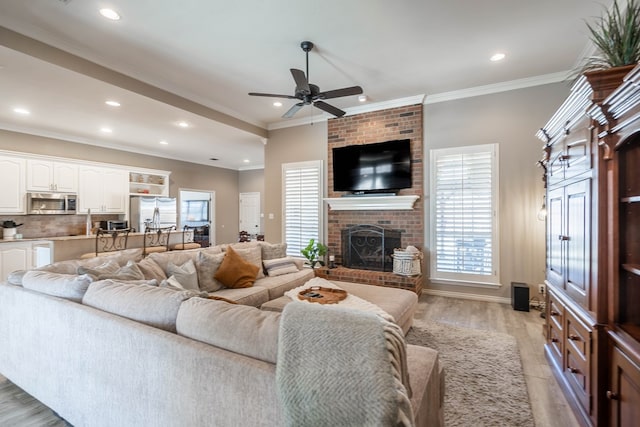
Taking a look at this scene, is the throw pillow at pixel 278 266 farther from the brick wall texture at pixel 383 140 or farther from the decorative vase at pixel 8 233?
the decorative vase at pixel 8 233

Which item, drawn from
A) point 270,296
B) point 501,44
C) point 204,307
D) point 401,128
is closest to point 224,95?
point 401,128

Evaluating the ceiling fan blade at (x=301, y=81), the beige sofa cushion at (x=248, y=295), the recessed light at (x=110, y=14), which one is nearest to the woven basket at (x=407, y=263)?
the beige sofa cushion at (x=248, y=295)

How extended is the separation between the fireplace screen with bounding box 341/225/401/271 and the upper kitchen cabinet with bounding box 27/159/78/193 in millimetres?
5536

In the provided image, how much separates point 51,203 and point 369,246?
6.11m

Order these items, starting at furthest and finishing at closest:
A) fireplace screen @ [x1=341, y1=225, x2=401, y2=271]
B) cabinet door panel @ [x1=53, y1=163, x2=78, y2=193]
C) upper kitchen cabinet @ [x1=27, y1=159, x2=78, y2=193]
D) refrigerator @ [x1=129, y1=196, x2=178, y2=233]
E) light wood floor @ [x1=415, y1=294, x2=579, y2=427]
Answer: refrigerator @ [x1=129, y1=196, x2=178, y2=233]
cabinet door panel @ [x1=53, y1=163, x2=78, y2=193]
upper kitchen cabinet @ [x1=27, y1=159, x2=78, y2=193]
fireplace screen @ [x1=341, y1=225, x2=401, y2=271]
light wood floor @ [x1=415, y1=294, x2=579, y2=427]

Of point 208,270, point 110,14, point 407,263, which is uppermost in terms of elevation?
point 110,14

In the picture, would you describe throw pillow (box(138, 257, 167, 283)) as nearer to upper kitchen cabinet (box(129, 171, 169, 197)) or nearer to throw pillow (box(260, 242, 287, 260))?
throw pillow (box(260, 242, 287, 260))

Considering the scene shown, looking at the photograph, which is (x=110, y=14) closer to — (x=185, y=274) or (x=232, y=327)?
(x=185, y=274)

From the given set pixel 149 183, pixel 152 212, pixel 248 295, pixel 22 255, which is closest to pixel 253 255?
pixel 248 295

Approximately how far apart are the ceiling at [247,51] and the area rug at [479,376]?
309 centimetres

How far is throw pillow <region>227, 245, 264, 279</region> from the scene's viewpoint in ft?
11.9

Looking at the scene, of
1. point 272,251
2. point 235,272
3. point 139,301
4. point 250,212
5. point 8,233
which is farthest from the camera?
point 250,212

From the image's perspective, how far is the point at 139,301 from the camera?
1510 mm

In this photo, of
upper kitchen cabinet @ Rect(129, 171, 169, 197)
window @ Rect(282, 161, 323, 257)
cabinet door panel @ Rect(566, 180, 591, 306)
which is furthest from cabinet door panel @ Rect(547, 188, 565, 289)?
upper kitchen cabinet @ Rect(129, 171, 169, 197)
